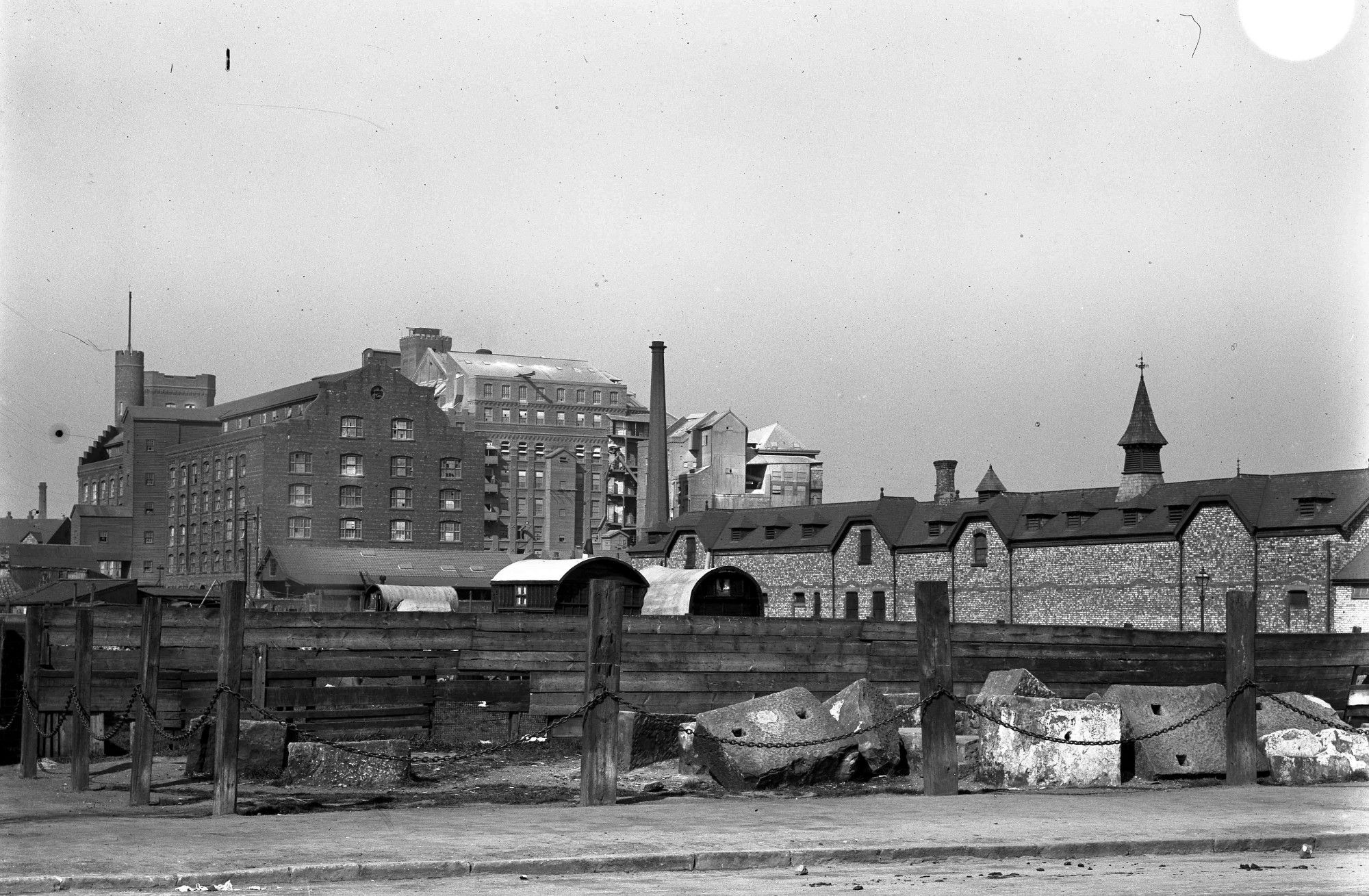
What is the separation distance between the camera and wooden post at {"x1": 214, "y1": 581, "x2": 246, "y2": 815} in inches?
511

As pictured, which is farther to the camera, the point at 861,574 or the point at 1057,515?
Answer: the point at 861,574

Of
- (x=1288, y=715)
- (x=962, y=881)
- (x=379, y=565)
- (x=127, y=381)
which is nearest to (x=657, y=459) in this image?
(x=379, y=565)

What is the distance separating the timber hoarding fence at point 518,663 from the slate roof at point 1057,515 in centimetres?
4312

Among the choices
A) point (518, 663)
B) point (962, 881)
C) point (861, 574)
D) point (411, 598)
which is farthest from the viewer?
point (861, 574)

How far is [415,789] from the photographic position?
50.2ft

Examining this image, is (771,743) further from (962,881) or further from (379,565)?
(379,565)

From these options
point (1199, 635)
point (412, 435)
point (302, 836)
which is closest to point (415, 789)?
point (302, 836)

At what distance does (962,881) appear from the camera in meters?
9.95

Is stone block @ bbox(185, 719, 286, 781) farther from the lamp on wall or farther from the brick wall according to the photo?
the brick wall

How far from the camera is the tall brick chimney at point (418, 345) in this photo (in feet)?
499

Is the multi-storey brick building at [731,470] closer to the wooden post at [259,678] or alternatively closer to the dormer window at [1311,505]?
the dormer window at [1311,505]

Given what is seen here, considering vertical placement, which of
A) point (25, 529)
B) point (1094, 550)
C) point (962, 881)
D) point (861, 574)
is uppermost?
point (25, 529)

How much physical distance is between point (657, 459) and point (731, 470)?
2830 centimetres

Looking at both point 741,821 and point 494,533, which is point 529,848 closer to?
point 741,821
